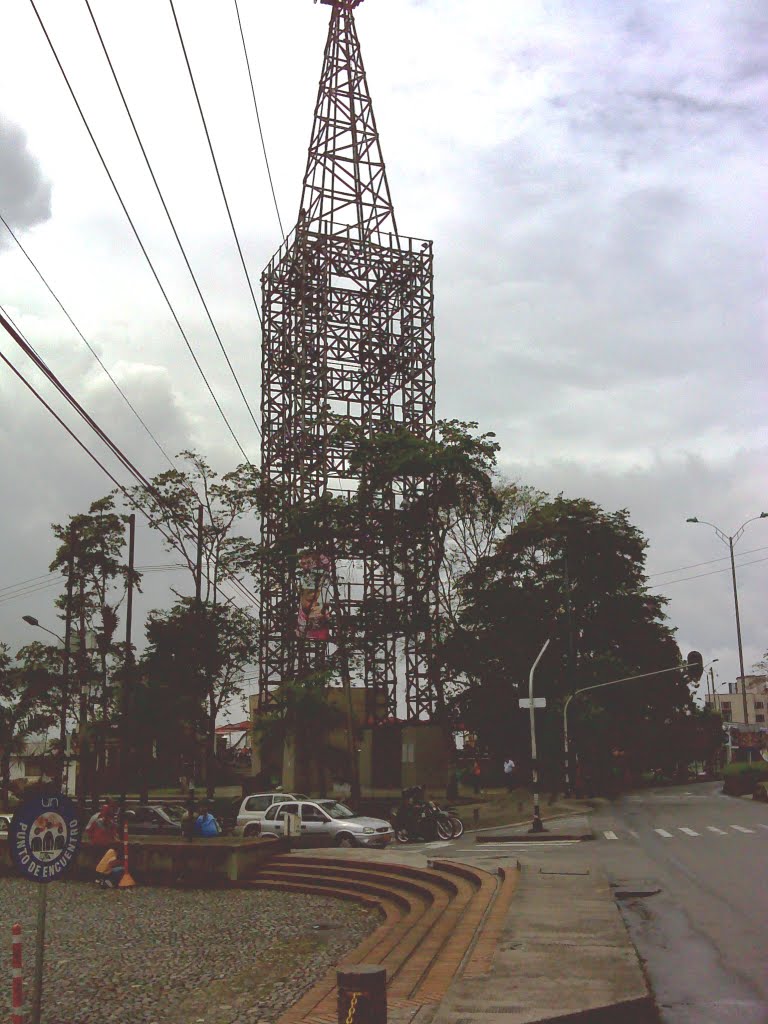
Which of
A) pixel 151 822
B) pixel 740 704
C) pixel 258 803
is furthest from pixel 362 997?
pixel 740 704

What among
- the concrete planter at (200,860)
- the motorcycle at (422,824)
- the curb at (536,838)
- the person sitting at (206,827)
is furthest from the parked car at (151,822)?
the curb at (536,838)

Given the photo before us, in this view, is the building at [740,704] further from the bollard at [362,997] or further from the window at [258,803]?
the bollard at [362,997]

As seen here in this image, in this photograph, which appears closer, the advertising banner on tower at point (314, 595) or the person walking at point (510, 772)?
the advertising banner on tower at point (314, 595)

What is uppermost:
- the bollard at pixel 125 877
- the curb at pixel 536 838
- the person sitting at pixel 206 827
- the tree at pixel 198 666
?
the tree at pixel 198 666

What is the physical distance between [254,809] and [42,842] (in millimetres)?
24898

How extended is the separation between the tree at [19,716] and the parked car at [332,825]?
2618 cm

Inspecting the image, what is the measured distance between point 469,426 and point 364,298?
39.3 ft

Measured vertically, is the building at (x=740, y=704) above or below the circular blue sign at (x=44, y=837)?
above

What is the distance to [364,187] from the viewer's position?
52.5 m

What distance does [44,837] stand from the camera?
8.74 metres

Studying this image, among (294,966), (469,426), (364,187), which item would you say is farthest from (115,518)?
(294,966)

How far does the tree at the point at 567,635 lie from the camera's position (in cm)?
5166

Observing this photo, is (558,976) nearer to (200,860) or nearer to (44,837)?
(44,837)

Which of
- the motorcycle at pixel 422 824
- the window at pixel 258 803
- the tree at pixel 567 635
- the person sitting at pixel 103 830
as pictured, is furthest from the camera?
the tree at pixel 567 635
